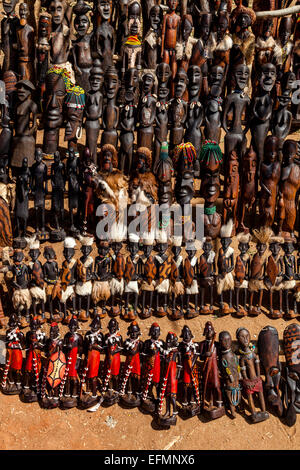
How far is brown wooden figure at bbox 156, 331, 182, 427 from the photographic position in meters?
8.62

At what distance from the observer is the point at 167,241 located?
35.5ft

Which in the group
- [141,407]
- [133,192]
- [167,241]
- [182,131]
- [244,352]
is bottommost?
[141,407]

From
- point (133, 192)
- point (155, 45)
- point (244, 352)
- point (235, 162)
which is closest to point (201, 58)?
point (155, 45)

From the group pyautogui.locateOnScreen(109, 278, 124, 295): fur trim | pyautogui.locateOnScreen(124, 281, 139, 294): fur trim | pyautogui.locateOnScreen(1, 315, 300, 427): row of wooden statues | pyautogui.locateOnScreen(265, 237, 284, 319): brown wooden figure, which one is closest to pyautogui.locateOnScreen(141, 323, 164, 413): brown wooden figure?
pyautogui.locateOnScreen(1, 315, 300, 427): row of wooden statues

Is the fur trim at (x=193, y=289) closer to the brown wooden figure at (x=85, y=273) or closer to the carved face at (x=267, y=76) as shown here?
the brown wooden figure at (x=85, y=273)

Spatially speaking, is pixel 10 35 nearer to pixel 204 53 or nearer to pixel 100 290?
pixel 204 53

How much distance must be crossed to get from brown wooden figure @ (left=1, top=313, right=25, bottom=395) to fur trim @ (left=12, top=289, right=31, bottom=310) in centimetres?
82

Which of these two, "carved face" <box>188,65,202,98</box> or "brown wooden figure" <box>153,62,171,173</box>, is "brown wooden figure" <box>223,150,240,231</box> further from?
"carved face" <box>188,65,202,98</box>

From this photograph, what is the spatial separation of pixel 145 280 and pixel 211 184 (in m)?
2.30

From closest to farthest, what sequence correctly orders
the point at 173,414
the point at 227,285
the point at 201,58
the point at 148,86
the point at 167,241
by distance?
the point at 173,414
the point at 227,285
the point at 167,241
the point at 148,86
the point at 201,58

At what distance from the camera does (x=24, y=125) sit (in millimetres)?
11648

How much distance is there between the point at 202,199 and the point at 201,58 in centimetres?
306

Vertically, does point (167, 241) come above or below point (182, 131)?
below

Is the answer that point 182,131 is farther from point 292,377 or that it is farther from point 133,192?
point 292,377
